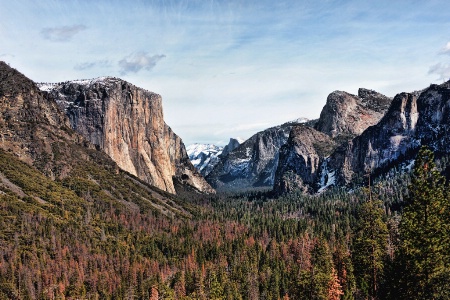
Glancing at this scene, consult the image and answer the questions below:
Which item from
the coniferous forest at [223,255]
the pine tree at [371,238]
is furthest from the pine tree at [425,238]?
the pine tree at [371,238]

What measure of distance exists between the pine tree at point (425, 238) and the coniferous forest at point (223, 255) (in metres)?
0.09

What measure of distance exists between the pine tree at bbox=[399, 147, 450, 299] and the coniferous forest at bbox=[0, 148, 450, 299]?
91mm

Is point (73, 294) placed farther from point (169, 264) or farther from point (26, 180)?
point (26, 180)

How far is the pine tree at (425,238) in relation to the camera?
127ft

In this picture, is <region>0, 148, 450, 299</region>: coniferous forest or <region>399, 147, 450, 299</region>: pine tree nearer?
<region>399, 147, 450, 299</region>: pine tree

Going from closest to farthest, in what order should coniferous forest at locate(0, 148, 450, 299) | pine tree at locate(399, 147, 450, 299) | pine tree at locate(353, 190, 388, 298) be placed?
pine tree at locate(399, 147, 450, 299), coniferous forest at locate(0, 148, 450, 299), pine tree at locate(353, 190, 388, 298)

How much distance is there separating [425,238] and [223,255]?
4868 inches

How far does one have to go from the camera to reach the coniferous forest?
132ft

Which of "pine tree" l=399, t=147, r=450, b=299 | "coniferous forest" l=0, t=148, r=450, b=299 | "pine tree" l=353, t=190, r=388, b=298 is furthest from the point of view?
"pine tree" l=353, t=190, r=388, b=298

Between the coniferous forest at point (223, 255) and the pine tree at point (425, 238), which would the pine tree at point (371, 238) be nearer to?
the coniferous forest at point (223, 255)

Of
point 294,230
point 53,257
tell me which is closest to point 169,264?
point 53,257

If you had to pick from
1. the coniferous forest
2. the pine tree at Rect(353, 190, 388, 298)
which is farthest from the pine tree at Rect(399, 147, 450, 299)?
the pine tree at Rect(353, 190, 388, 298)

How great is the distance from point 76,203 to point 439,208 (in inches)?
7231

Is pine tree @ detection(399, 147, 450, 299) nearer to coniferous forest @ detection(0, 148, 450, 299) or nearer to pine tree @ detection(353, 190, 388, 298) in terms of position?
coniferous forest @ detection(0, 148, 450, 299)
